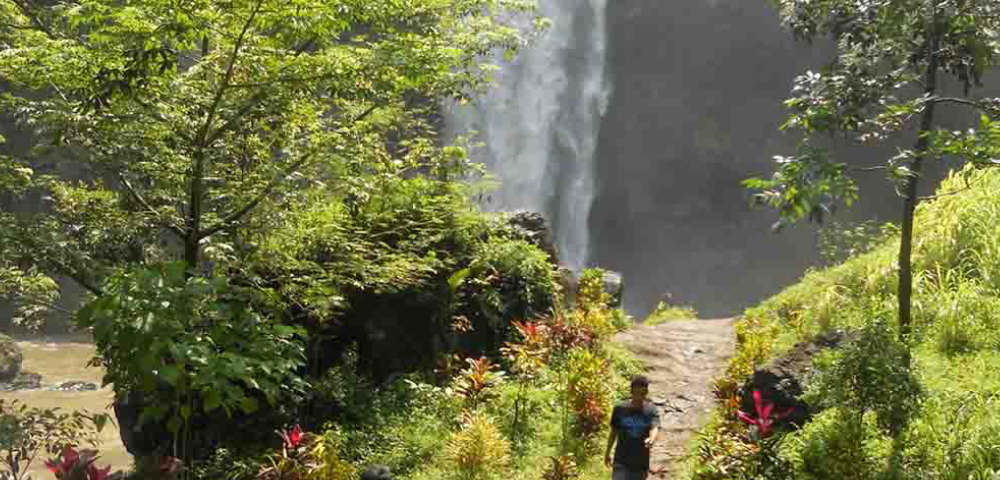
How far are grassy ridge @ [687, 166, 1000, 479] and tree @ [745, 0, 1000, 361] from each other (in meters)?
0.47

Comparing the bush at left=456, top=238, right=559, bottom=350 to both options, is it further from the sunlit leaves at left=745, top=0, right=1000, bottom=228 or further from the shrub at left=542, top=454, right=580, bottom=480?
the sunlit leaves at left=745, top=0, right=1000, bottom=228

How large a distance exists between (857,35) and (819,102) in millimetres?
1034

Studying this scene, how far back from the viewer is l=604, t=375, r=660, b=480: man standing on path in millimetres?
5223

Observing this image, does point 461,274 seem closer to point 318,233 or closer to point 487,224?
point 487,224

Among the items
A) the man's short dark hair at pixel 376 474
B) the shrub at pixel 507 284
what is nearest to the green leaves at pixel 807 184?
the man's short dark hair at pixel 376 474

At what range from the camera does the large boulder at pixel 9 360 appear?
62.3 ft

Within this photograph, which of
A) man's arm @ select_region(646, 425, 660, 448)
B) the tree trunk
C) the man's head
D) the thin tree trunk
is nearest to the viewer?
the thin tree trunk

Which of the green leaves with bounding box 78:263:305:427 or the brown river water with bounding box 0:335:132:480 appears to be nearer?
the green leaves with bounding box 78:263:305:427

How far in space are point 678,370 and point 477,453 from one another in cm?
459

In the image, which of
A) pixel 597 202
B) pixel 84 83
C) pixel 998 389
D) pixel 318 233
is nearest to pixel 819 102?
pixel 998 389

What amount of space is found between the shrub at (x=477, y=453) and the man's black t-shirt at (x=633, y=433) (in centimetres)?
178

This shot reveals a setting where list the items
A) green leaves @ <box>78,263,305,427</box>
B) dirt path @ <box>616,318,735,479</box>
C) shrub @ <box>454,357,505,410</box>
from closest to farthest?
green leaves @ <box>78,263,305,427</box> → dirt path @ <box>616,318,735,479</box> → shrub @ <box>454,357,505,410</box>

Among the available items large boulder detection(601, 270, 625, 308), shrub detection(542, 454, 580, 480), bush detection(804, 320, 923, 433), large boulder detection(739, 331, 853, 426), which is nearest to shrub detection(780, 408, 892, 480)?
bush detection(804, 320, 923, 433)

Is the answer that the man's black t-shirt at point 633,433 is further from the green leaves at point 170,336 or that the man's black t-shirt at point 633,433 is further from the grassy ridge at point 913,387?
the green leaves at point 170,336
